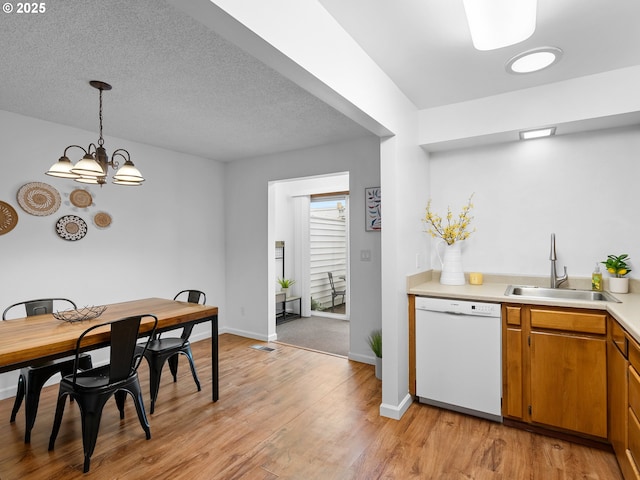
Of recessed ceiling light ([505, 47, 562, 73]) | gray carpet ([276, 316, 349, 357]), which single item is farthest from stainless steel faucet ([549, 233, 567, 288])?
gray carpet ([276, 316, 349, 357])

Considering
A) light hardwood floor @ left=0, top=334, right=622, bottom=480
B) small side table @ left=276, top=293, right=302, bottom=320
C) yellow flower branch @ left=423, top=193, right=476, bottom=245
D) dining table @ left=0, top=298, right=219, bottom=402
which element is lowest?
light hardwood floor @ left=0, top=334, right=622, bottom=480

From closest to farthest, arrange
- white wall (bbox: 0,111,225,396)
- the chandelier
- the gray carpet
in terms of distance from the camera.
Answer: the chandelier < white wall (bbox: 0,111,225,396) < the gray carpet

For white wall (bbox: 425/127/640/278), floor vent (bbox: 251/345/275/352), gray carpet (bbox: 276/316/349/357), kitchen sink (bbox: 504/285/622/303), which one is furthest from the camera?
gray carpet (bbox: 276/316/349/357)

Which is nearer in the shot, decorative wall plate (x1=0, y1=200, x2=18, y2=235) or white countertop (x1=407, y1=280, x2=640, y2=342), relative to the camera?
white countertop (x1=407, y1=280, x2=640, y2=342)

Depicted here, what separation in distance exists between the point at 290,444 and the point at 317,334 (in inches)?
101

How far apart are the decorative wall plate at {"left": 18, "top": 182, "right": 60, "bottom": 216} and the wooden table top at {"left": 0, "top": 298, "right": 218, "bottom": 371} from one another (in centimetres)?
111

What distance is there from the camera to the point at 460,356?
8.29 ft

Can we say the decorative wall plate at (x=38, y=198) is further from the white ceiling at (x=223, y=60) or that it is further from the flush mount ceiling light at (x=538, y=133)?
the flush mount ceiling light at (x=538, y=133)

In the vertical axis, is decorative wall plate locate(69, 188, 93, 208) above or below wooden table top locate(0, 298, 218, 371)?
above

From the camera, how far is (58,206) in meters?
3.32

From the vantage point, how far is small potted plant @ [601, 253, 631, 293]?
2.48 metres

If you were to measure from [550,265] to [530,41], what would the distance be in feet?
5.51

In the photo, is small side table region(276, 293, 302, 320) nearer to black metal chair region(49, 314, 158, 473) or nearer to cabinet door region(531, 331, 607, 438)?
black metal chair region(49, 314, 158, 473)

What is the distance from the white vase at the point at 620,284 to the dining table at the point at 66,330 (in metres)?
2.99
